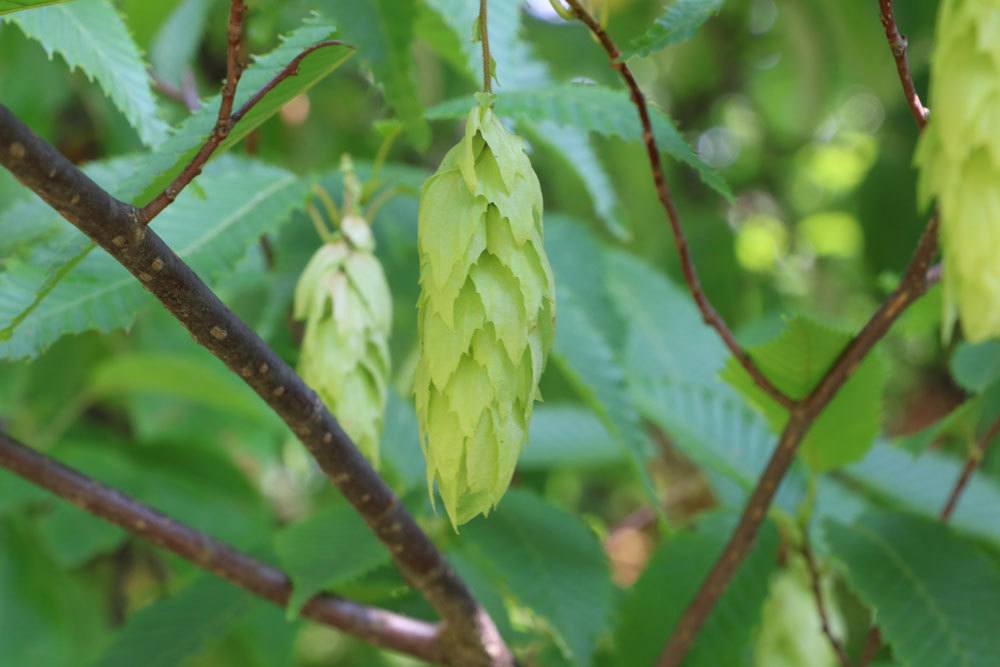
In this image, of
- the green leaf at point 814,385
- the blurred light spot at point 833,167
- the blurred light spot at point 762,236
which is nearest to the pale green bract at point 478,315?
the green leaf at point 814,385

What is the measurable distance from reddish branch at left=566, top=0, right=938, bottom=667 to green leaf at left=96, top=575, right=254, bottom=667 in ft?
1.10

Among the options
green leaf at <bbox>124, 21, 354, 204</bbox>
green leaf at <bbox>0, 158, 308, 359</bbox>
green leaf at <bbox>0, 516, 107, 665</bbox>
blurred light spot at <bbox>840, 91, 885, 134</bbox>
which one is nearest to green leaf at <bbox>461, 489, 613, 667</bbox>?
green leaf at <bbox>0, 158, 308, 359</bbox>

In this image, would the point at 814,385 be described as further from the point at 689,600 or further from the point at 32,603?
the point at 32,603

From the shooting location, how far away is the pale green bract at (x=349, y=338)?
660 millimetres

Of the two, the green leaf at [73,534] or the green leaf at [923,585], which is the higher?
the green leaf at [73,534]

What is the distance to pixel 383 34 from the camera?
1.38 feet

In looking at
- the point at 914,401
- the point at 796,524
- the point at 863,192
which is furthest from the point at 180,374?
the point at 914,401

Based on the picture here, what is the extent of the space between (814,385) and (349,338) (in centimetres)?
29

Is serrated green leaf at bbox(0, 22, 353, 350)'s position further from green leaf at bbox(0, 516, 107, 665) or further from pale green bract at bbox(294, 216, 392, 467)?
green leaf at bbox(0, 516, 107, 665)

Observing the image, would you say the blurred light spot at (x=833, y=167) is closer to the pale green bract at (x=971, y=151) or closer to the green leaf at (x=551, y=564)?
the green leaf at (x=551, y=564)

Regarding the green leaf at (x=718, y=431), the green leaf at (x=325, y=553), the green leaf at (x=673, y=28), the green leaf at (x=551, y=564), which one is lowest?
the green leaf at (x=718, y=431)

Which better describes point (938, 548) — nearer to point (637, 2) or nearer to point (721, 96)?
point (637, 2)

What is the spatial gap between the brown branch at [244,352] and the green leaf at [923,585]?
0.87ft

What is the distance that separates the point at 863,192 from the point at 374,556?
3.75ft
